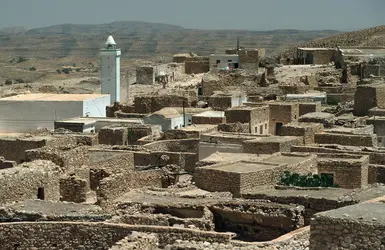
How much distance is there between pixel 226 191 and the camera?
1473 centimetres

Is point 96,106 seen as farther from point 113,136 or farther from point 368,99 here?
point 368,99

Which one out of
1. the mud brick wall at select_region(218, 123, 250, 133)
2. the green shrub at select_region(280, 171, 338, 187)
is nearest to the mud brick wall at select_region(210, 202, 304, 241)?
the green shrub at select_region(280, 171, 338, 187)

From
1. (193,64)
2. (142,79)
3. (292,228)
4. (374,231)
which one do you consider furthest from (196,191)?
(193,64)

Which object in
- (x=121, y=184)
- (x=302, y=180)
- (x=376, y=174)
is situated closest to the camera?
(x=121, y=184)

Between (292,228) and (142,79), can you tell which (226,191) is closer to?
(292,228)

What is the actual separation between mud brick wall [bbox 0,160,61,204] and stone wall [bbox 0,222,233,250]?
5.81ft

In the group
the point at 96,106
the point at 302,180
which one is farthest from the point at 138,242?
the point at 96,106

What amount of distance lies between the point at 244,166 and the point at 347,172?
226 centimetres

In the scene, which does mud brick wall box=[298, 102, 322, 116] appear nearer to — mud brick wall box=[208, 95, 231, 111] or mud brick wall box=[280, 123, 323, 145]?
mud brick wall box=[208, 95, 231, 111]

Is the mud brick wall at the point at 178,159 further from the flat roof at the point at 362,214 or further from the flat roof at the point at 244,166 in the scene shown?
the flat roof at the point at 362,214

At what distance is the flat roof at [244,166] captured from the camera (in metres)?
15.2

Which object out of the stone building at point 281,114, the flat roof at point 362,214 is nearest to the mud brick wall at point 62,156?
the flat roof at point 362,214

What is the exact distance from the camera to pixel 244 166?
15.9m

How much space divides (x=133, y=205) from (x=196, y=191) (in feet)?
6.31
